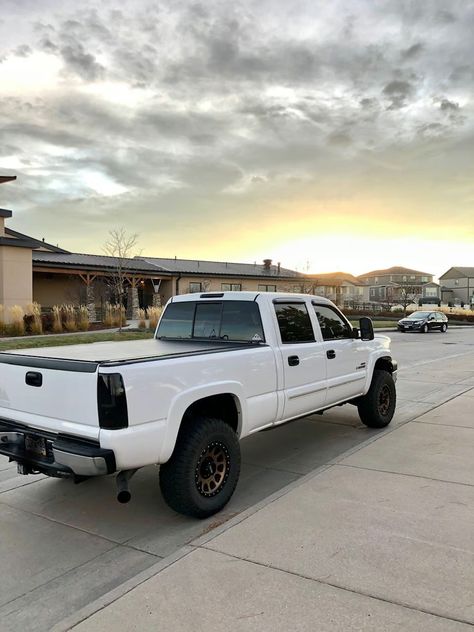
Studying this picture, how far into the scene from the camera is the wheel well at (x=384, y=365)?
7.06 metres

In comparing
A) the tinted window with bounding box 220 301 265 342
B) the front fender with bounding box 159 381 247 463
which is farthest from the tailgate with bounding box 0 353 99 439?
the tinted window with bounding box 220 301 265 342

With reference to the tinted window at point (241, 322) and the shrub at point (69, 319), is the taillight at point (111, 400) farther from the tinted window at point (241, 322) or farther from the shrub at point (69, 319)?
the shrub at point (69, 319)

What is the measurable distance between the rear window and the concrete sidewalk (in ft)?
5.09

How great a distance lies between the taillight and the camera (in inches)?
132

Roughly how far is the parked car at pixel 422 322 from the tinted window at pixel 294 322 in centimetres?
2783

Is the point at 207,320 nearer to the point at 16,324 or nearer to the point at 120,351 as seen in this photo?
the point at 120,351

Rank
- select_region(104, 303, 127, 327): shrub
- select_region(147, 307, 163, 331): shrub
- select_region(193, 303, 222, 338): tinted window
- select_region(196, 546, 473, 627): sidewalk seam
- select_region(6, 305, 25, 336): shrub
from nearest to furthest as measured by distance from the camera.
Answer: select_region(196, 546, 473, 627): sidewalk seam, select_region(193, 303, 222, 338): tinted window, select_region(6, 305, 25, 336): shrub, select_region(104, 303, 127, 327): shrub, select_region(147, 307, 163, 331): shrub

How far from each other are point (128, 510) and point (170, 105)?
13.3 metres

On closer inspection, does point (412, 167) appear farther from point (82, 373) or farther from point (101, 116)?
point (82, 373)

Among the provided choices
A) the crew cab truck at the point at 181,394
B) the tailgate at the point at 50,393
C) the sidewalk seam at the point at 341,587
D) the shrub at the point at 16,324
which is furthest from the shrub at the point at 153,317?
the sidewalk seam at the point at 341,587

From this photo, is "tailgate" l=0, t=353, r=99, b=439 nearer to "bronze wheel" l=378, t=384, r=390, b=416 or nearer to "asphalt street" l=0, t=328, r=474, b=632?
"asphalt street" l=0, t=328, r=474, b=632

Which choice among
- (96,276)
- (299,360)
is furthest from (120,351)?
(96,276)

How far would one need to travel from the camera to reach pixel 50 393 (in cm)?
371

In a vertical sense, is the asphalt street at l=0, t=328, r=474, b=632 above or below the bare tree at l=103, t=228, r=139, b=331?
below
